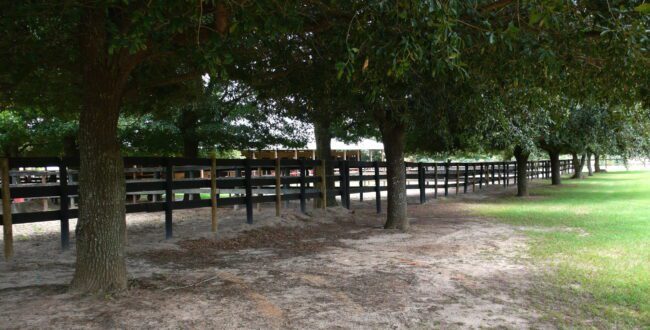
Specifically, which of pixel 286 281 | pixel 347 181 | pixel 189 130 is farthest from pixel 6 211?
pixel 347 181


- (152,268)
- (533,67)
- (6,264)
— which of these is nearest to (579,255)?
(533,67)

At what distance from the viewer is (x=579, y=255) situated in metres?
8.23

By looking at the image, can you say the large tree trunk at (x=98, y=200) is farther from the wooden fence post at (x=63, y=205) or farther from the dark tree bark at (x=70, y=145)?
the dark tree bark at (x=70, y=145)

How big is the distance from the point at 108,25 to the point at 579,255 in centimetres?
751

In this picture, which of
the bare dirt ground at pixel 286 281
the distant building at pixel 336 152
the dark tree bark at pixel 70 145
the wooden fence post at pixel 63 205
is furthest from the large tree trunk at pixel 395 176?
the dark tree bark at pixel 70 145

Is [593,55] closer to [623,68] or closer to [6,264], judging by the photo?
[623,68]

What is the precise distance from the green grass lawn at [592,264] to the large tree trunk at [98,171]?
15.0 feet

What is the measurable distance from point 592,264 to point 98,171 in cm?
677

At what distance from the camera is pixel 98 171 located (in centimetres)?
538

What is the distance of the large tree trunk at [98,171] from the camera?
5.38 metres

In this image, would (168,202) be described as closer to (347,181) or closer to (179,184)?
(179,184)

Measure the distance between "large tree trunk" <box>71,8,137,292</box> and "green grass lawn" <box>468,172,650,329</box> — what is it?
4.57 metres

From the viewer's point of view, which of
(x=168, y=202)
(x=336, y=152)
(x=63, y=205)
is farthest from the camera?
(x=336, y=152)

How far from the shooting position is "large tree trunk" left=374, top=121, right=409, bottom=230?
37.9 ft
